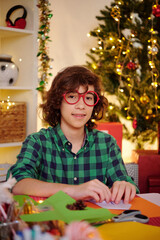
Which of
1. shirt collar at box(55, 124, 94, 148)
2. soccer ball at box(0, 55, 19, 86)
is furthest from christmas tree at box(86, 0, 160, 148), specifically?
shirt collar at box(55, 124, 94, 148)

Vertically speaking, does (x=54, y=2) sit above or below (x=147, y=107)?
above

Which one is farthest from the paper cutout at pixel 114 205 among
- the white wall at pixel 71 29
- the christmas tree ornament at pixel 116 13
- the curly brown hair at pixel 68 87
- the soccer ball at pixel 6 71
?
the white wall at pixel 71 29

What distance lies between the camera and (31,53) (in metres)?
2.48

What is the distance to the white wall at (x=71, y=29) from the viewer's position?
3.30 m

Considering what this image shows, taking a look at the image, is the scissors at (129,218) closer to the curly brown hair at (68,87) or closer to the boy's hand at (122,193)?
the boy's hand at (122,193)

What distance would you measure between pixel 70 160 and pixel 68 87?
33 cm

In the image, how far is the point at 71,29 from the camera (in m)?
3.42

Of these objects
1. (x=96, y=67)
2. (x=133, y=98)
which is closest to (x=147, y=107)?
(x=133, y=98)

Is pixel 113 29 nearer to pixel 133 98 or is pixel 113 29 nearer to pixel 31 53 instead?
pixel 133 98

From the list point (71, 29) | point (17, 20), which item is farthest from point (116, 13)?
point (17, 20)

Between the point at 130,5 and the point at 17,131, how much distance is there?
1.52 m

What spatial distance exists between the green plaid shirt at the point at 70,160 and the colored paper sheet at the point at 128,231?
0.62m

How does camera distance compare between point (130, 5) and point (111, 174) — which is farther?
point (130, 5)

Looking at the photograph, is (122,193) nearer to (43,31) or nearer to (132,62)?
(43,31)
